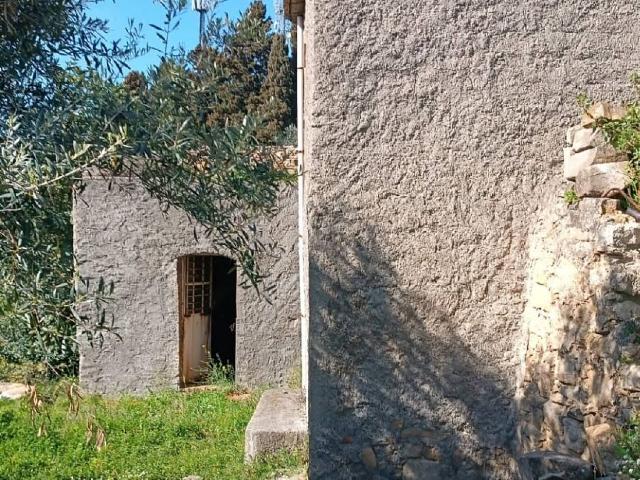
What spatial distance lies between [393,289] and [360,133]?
3.19ft

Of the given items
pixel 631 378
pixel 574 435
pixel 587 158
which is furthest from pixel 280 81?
pixel 631 378

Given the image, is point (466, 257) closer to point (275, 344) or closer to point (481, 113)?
point (481, 113)

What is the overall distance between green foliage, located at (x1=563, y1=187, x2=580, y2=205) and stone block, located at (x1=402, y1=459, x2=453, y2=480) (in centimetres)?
177

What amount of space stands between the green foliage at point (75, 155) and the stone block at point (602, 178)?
175 cm

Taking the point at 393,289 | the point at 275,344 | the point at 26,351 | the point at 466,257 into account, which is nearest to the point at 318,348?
the point at 393,289

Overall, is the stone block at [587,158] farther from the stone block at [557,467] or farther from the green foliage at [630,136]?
the stone block at [557,467]

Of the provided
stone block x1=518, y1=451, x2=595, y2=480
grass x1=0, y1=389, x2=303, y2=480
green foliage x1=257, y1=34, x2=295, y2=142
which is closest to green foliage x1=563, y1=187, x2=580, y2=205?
stone block x1=518, y1=451, x2=595, y2=480

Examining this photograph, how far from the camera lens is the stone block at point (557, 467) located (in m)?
3.54

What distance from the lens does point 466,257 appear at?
14.6 feet

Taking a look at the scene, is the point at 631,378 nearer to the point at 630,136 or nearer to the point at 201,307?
the point at 630,136

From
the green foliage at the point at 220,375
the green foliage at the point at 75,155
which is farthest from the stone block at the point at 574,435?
the green foliage at the point at 220,375

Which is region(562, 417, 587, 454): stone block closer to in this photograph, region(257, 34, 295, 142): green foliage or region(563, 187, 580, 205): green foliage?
region(563, 187, 580, 205): green foliage

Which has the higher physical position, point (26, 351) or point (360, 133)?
point (360, 133)

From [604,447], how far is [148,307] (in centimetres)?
580
